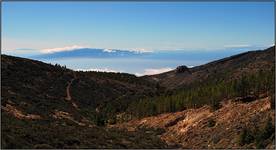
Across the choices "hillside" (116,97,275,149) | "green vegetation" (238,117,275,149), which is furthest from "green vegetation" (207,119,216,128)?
"green vegetation" (238,117,275,149)

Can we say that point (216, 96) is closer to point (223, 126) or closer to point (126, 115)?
point (223, 126)

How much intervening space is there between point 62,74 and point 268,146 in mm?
88572

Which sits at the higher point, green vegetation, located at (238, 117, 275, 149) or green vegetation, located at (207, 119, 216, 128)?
green vegetation, located at (238, 117, 275, 149)

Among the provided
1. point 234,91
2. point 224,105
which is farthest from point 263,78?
point 224,105

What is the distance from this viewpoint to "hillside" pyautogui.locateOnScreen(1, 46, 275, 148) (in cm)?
3803

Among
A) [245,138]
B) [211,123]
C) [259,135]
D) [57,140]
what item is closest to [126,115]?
[211,123]

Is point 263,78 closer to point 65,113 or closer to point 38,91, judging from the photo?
point 65,113

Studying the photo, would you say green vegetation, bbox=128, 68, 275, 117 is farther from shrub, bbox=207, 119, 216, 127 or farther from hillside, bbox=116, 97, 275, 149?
shrub, bbox=207, 119, 216, 127

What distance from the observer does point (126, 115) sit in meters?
76.4

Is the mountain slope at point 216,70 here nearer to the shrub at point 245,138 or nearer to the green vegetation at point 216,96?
the green vegetation at point 216,96

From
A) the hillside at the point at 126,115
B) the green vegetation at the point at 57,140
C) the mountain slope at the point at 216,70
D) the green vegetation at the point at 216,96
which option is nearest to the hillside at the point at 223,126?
the hillside at the point at 126,115

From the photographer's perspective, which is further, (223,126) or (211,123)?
(211,123)

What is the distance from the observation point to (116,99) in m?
98.2

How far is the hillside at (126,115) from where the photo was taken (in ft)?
125
